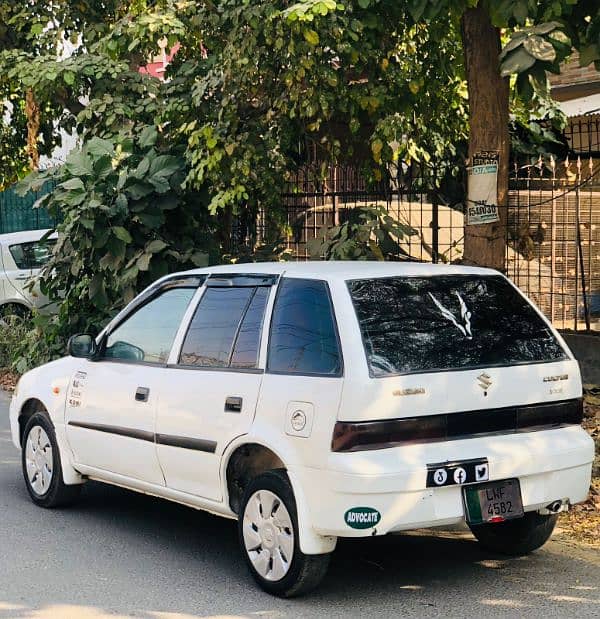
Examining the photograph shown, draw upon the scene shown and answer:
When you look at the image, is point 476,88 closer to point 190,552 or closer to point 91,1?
point 190,552

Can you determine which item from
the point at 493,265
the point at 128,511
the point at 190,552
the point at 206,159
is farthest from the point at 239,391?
the point at 206,159

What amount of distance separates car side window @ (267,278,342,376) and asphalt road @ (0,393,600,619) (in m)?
1.16


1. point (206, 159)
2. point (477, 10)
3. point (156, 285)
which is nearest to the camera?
point (156, 285)

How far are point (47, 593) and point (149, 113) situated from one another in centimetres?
765

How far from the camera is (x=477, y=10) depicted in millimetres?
9250

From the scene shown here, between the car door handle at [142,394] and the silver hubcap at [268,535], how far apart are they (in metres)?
1.13

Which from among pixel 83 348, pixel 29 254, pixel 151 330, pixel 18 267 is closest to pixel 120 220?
pixel 83 348

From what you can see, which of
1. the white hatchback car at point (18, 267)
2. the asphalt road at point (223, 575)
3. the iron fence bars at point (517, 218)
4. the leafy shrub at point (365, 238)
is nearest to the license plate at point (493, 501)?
the asphalt road at point (223, 575)

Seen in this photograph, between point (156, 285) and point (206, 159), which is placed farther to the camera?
point (206, 159)

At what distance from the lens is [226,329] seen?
6270mm

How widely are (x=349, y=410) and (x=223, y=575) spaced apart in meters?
1.44

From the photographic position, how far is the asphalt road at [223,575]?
18.0ft

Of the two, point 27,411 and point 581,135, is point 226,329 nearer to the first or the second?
point 27,411

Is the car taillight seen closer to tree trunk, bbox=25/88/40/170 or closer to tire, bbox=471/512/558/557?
tire, bbox=471/512/558/557
